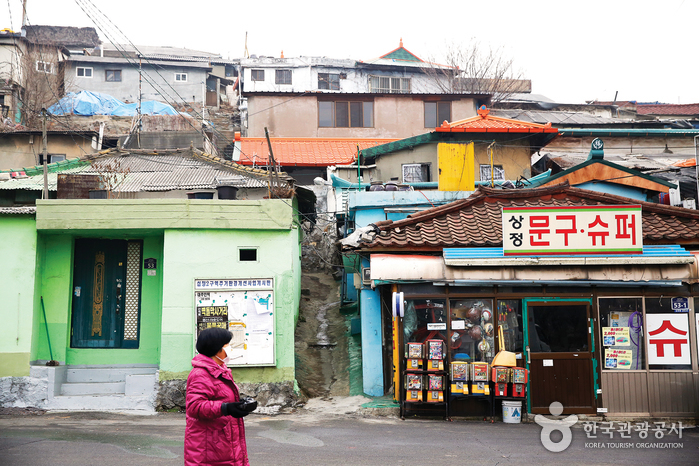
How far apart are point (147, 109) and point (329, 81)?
1256cm

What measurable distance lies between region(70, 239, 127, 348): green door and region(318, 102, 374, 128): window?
17.7m

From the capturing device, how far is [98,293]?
13.5 meters

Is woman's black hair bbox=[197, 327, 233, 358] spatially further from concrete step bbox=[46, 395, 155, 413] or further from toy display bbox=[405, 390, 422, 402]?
concrete step bbox=[46, 395, 155, 413]

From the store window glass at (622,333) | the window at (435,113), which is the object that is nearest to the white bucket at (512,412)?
the store window glass at (622,333)

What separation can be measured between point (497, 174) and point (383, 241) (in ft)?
31.0

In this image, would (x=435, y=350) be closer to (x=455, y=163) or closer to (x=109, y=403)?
(x=109, y=403)

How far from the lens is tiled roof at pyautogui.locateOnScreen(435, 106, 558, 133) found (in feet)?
64.2

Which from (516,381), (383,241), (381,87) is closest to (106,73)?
(381,87)

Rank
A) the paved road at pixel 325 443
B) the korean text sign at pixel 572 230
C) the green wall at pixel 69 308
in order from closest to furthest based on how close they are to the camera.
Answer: the paved road at pixel 325 443 → the korean text sign at pixel 572 230 → the green wall at pixel 69 308

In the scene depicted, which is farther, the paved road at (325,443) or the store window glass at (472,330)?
the store window glass at (472,330)

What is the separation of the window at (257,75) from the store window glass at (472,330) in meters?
31.4

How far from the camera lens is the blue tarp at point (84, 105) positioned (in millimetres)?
35656

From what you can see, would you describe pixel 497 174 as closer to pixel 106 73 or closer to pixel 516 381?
pixel 516 381

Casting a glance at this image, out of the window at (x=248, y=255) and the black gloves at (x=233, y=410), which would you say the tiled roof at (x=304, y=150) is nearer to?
the window at (x=248, y=255)
